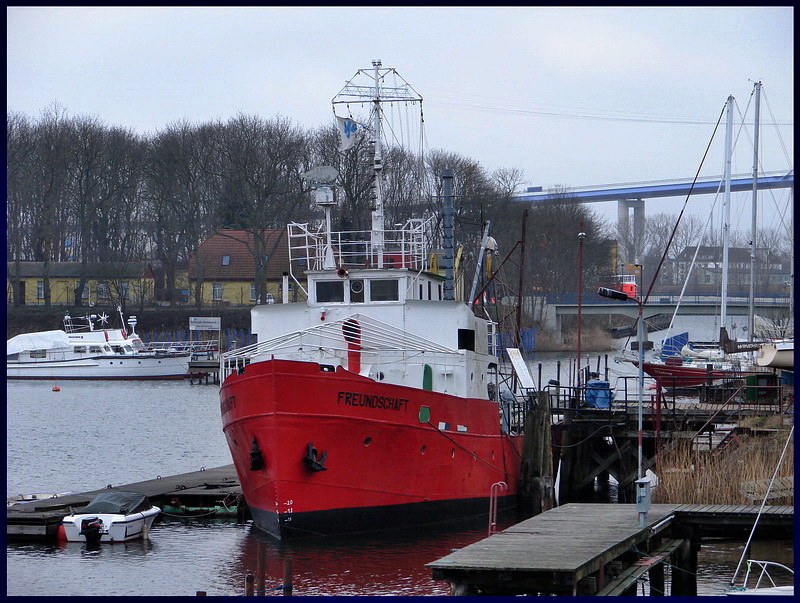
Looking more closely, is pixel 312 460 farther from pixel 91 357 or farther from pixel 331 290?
pixel 91 357

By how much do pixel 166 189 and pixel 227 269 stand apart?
7381mm

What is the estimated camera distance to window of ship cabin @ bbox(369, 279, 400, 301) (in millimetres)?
24422

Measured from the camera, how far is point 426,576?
19.3m

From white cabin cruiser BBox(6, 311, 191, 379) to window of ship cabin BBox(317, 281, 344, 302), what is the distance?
50.5 metres

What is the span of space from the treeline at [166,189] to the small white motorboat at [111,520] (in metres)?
50.2

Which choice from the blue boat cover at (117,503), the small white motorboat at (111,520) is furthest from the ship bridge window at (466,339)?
the blue boat cover at (117,503)

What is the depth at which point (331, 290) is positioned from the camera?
80.5 ft

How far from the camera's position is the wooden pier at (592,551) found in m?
13.3

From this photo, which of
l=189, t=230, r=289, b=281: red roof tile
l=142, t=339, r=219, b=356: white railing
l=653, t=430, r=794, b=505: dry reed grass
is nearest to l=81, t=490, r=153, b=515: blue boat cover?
l=653, t=430, r=794, b=505: dry reed grass

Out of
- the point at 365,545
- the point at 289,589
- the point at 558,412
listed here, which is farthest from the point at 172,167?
the point at 289,589

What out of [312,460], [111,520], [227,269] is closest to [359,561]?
[312,460]

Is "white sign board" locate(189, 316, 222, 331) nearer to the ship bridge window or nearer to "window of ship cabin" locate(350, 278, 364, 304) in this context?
"window of ship cabin" locate(350, 278, 364, 304)

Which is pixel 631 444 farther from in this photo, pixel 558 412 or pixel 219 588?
pixel 219 588

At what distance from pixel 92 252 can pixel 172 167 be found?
28.5ft
